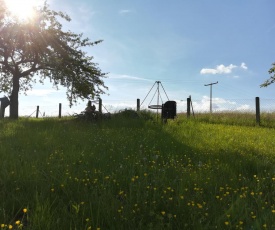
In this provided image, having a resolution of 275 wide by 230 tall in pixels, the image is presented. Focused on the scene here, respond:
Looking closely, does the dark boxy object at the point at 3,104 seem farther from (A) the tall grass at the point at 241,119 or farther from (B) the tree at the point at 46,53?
(A) the tall grass at the point at 241,119

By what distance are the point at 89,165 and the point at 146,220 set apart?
2.33m

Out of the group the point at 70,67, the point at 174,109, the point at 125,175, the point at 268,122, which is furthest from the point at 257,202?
the point at 70,67

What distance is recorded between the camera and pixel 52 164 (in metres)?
5.32

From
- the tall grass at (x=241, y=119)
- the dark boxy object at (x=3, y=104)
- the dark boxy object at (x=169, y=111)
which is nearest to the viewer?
the dark boxy object at (x=169, y=111)

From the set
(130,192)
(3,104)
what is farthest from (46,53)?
(130,192)

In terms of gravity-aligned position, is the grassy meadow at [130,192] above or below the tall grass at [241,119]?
below

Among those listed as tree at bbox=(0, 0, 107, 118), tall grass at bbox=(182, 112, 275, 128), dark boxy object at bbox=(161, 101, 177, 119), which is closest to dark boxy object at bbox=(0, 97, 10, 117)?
tree at bbox=(0, 0, 107, 118)

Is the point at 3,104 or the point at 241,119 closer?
the point at 241,119

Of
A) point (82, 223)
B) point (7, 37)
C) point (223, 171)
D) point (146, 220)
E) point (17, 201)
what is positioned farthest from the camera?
point (7, 37)

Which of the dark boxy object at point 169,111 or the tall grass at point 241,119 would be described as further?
the tall grass at point 241,119

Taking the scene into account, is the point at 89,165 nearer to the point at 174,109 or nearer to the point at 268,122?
the point at 174,109

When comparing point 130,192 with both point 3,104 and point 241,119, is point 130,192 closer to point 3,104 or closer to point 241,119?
point 241,119

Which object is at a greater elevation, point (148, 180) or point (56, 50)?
point (56, 50)

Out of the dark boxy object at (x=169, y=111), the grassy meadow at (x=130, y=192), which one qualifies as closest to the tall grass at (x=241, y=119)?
the dark boxy object at (x=169, y=111)
